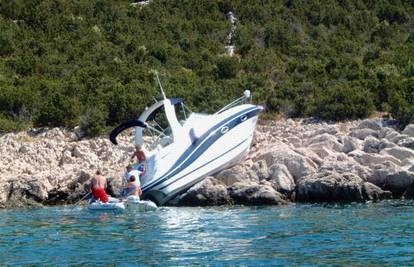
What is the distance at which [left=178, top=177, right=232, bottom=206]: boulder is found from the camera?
68.5 feet

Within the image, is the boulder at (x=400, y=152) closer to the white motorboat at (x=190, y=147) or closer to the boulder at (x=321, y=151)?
the boulder at (x=321, y=151)

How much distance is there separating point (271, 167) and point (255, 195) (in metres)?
1.37

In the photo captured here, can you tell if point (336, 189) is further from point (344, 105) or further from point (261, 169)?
point (344, 105)

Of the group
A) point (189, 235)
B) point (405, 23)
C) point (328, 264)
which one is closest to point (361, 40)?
point (405, 23)

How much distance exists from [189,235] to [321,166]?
25.4 ft

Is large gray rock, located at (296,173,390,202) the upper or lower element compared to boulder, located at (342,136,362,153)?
lower

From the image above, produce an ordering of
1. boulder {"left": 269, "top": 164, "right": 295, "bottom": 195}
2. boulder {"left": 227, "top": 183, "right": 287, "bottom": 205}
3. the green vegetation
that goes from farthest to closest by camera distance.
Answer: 1. the green vegetation
2. boulder {"left": 269, "top": 164, "right": 295, "bottom": 195}
3. boulder {"left": 227, "top": 183, "right": 287, "bottom": 205}

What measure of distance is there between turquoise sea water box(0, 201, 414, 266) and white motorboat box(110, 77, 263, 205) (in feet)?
4.48

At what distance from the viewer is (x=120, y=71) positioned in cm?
3612

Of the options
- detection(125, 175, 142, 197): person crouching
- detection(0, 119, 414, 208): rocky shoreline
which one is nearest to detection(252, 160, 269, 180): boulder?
detection(0, 119, 414, 208): rocky shoreline

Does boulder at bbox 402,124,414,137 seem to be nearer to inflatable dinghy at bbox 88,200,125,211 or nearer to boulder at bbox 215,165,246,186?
boulder at bbox 215,165,246,186

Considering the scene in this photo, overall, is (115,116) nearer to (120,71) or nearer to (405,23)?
(120,71)

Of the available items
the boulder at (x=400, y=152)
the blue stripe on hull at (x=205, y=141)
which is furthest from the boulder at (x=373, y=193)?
the blue stripe on hull at (x=205, y=141)

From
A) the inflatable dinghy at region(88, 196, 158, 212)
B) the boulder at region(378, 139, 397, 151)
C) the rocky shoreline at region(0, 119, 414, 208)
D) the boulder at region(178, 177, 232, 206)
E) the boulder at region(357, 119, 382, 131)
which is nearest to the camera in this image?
the inflatable dinghy at region(88, 196, 158, 212)
